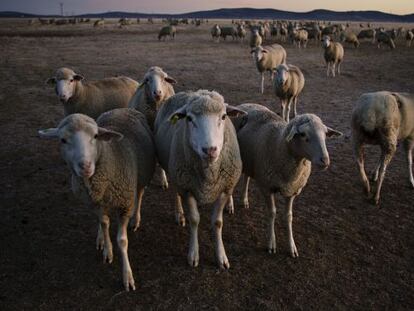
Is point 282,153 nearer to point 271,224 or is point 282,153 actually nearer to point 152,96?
point 271,224

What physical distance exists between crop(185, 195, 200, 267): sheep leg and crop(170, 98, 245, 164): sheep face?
660 mm

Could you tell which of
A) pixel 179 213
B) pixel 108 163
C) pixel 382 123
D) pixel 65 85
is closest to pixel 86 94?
pixel 65 85

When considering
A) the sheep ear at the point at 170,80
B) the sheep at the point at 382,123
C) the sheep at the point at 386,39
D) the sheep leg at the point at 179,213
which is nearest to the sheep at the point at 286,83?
the sheep ear at the point at 170,80

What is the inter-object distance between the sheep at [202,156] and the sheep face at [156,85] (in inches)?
59.6

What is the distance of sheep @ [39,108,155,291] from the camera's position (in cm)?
339

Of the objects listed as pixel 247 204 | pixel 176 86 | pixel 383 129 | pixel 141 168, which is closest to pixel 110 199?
pixel 141 168

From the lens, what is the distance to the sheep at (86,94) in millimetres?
6945

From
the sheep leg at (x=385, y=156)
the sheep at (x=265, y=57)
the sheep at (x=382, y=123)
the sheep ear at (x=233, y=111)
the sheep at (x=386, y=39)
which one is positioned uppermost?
the sheep at (x=386, y=39)

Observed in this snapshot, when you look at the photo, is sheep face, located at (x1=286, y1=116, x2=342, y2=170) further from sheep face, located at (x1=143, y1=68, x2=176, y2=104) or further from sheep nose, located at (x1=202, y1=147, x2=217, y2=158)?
sheep face, located at (x1=143, y1=68, x2=176, y2=104)

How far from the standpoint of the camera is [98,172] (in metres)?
3.72

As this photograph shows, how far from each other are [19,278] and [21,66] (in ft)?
56.5

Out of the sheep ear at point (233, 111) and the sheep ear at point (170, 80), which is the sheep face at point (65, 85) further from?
the sheep ear at point (233, 111)

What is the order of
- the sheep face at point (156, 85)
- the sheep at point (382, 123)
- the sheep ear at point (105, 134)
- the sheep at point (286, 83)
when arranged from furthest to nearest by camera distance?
the sheep at point (286, 83) < the sheep face at point (156, 85) < the sheep at point (382, 123) < the sheep ear at point (105, 134)

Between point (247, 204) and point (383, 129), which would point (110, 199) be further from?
point (383, 129)
